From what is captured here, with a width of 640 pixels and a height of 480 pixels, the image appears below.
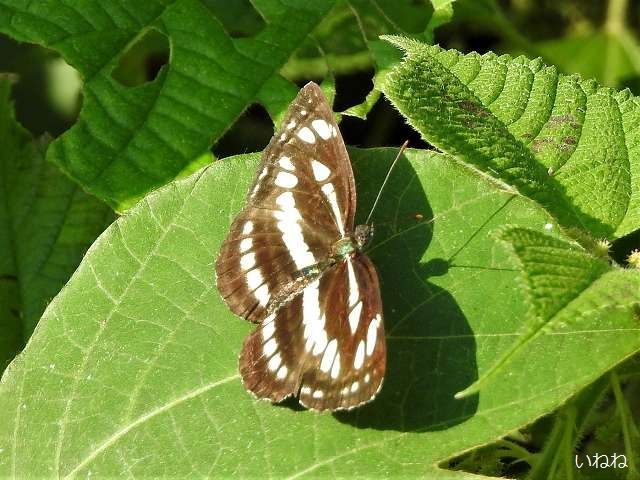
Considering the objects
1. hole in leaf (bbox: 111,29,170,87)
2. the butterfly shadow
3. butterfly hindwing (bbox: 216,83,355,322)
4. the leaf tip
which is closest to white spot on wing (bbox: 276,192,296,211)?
butterfly hindwing (bbox: 216,83,355,322)

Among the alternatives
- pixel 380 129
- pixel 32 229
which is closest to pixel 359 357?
pixel 32 229

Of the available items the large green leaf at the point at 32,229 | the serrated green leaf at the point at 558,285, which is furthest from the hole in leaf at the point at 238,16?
the serrated green leaf at the point at 558,285

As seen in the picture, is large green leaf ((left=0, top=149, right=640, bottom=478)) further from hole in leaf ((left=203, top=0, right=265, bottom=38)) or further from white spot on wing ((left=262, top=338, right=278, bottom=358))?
hole in leaf ((left=203, top=0, right=265, bottom=38))

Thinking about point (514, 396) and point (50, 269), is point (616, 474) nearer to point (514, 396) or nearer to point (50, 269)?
point (514, 396)

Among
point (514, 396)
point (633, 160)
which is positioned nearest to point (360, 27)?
point (633, 160)

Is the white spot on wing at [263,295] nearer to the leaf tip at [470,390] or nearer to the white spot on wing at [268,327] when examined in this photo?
the white spot on wing at [268,327]

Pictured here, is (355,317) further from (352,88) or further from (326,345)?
(352,88)
